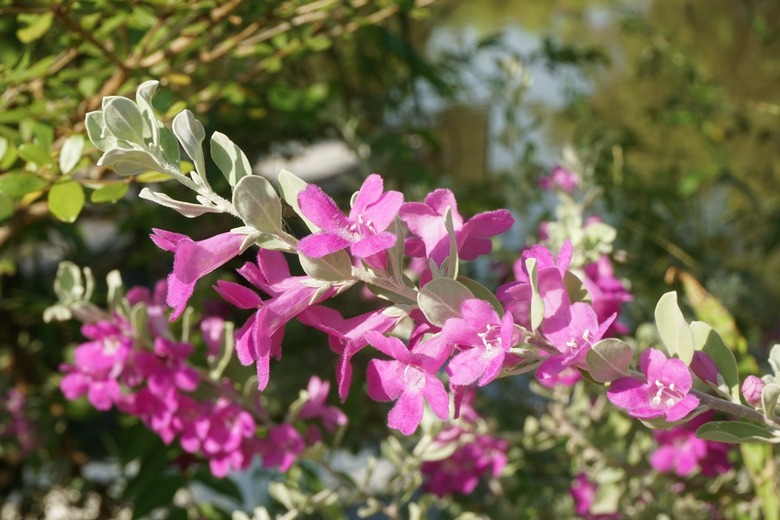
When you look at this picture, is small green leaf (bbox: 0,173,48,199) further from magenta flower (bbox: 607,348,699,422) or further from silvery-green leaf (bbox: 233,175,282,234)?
magenta flower (bbox: 607,348,699,422)

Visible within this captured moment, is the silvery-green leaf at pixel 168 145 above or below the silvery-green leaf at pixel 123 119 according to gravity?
below

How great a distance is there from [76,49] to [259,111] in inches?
11.7

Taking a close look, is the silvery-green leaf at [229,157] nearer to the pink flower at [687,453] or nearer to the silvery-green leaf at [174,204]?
the silvery-green leaf at [174,204]

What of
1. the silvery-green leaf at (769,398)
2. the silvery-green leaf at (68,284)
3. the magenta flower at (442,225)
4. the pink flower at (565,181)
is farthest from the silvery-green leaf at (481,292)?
the pink flower at (565,181)

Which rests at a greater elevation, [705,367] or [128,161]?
[128,161]

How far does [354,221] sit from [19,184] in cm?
27

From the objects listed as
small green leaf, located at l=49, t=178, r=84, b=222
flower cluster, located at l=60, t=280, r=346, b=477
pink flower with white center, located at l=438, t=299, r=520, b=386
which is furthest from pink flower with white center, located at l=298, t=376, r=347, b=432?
pink flower with white center, located at l=438, t=299, r=520, b=386

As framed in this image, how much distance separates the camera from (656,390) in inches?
16.1

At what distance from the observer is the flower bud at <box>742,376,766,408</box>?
441 mm

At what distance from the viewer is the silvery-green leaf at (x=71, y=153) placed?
1.88 ft

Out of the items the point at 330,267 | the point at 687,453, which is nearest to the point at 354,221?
the point at 330,267

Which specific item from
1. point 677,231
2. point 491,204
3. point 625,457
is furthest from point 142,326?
point 677,231

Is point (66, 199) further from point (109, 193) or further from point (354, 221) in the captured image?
point (354, 221)

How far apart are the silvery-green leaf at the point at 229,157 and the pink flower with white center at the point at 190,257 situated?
3 centimetres
